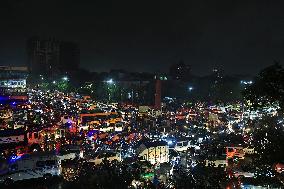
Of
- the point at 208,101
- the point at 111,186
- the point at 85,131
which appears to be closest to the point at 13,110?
the point at 85,131

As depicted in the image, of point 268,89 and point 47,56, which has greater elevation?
point 47,56

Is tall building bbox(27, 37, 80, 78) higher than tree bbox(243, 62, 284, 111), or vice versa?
tall building bbox(27, 37, 80, 78)

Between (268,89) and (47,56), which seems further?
(47,56)

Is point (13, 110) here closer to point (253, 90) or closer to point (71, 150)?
point (71, 150)

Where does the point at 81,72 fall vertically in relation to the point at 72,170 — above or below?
above
